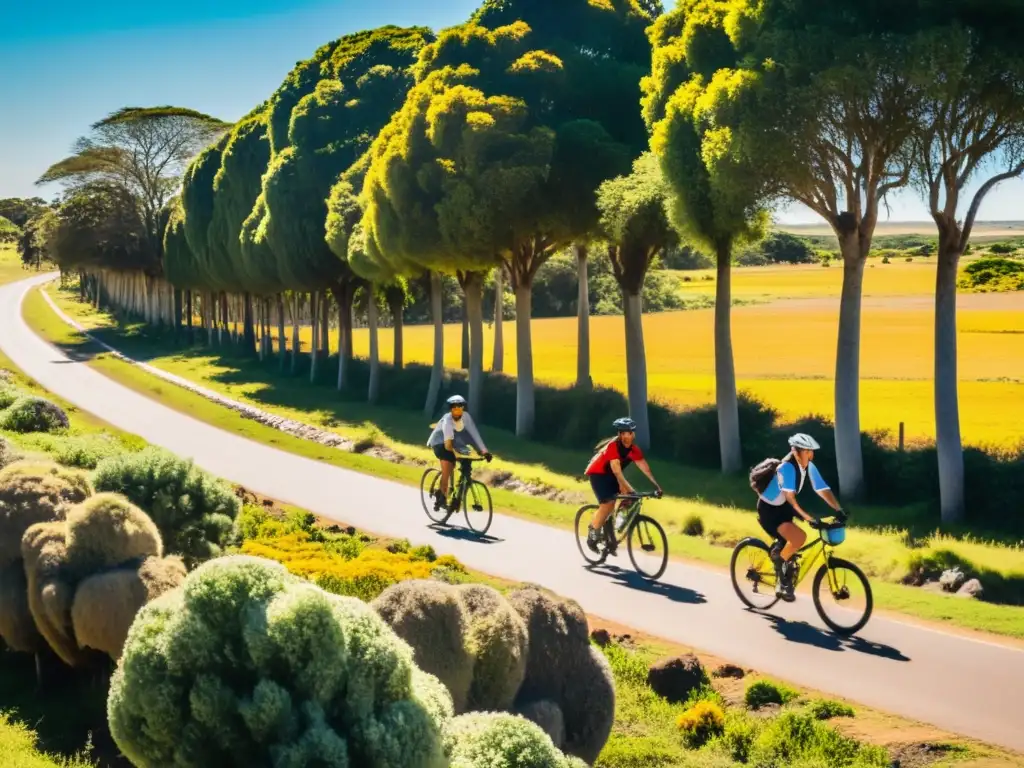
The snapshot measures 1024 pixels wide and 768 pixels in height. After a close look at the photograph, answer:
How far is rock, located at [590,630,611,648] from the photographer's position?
12.4 meters

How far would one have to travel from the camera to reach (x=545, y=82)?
110 feet

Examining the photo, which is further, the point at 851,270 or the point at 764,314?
the point at 764,314

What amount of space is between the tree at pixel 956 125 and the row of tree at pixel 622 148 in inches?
1.3

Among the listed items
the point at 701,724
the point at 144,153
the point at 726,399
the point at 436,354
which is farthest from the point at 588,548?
the point at 144,153

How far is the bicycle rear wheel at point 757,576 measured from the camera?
13.9 m

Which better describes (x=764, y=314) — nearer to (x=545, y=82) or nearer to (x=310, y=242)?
(x=310, y=242)

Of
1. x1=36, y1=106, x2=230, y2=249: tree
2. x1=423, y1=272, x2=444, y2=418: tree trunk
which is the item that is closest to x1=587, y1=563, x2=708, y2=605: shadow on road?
x1=423, y1=272, x2=444, y2=418: tree trunk

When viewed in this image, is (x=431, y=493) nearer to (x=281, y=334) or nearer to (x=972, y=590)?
(x=972, y=590)

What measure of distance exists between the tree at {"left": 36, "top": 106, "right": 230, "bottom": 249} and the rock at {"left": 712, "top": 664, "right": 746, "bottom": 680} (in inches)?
3147

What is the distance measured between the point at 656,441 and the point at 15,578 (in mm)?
18753

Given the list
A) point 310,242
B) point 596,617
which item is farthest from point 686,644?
point 310,242

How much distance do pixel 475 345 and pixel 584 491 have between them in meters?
11.3

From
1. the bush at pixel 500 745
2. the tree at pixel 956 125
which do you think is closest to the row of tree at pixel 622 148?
the tree at pixel 956 125

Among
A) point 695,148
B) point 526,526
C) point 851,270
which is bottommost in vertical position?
point 526,526
